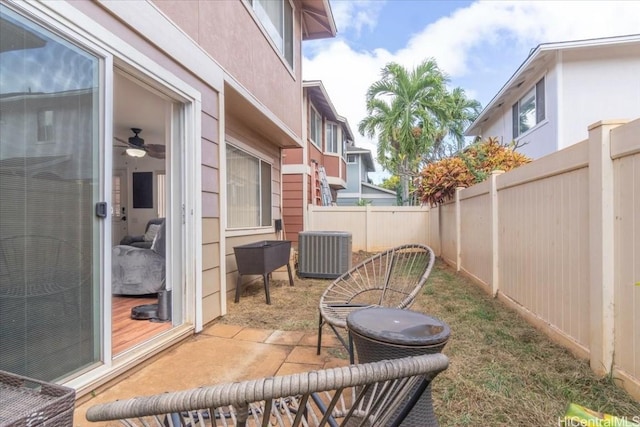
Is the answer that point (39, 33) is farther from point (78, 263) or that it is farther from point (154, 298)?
point (154, 298)

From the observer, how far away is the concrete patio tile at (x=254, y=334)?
2852mm

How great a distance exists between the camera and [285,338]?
2.88 m

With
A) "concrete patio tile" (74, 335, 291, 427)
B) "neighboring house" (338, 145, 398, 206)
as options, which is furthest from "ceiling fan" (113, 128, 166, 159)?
"neighboring house" (338, 145, 398, 206)

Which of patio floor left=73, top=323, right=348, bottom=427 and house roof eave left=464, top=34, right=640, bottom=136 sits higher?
house roof eave left=464, top=34, right=640, bottom=136

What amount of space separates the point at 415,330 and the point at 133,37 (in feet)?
8.12

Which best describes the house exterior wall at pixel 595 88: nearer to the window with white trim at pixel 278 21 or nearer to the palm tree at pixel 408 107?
the palm tree at pixel 408 107

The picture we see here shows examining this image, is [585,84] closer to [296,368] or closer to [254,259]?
[254,259]

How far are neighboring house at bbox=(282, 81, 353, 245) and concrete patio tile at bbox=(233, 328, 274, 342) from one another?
201 inches

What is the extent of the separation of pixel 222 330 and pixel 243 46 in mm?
3133

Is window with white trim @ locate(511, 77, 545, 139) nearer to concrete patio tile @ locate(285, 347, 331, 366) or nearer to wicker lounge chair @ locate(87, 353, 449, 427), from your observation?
concrete patio tile @ locate(285, 347, 331, 366)

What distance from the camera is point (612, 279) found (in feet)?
6.15

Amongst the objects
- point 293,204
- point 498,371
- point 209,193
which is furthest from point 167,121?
point 293,204

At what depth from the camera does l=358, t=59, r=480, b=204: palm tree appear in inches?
480

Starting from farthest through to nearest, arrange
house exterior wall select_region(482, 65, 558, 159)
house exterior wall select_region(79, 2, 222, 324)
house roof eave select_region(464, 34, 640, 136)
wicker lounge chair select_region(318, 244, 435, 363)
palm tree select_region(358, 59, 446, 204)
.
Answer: palm tree select_region(358, 59, 446, 204), house exterior wall select_region(482, 65, 558, 159), house roof eave select_region(464, 34, 640, 136), house exterior wall select_region(79, 2, 222, 324), wicker lounge chair select_region(318, 244, 435, 363)
